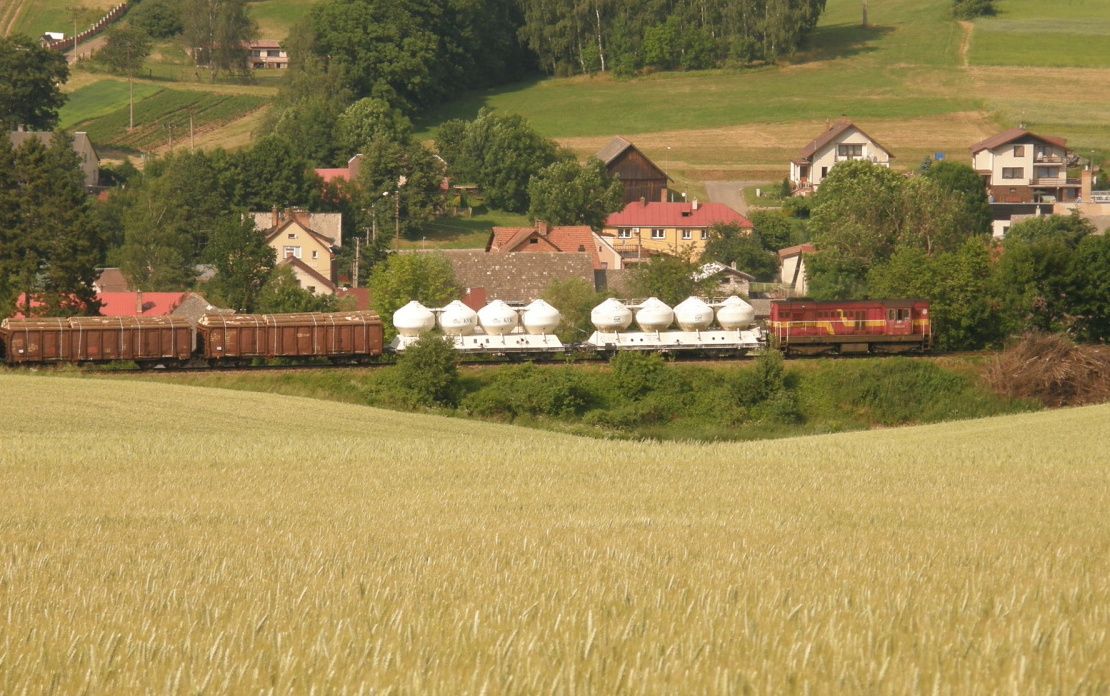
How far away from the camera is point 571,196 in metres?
118

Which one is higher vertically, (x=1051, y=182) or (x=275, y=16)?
(x=275, y=16)

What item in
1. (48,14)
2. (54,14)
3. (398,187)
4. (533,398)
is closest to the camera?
(533,398)

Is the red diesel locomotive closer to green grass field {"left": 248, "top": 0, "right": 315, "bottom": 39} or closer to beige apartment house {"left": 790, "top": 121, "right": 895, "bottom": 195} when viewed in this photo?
beige apartment house {"left": 790, "top": 121, "right": 895, "bottom": 195}

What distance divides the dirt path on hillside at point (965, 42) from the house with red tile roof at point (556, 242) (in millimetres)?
76962

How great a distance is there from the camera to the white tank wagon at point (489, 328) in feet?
203

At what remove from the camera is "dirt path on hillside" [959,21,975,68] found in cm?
16504

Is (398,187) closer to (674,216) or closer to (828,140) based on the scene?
(674,216)

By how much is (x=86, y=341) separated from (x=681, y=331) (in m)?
25.3

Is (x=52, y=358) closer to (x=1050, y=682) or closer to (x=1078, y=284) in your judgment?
(x=1078, y=284)

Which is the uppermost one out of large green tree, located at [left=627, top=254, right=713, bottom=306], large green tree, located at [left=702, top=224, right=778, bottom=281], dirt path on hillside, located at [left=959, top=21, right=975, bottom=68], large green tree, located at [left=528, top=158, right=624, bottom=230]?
dirt path on hillside, located at [left=959, top=21, right=975, bottom=68]

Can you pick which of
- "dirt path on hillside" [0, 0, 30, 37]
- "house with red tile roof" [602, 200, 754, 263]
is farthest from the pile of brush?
"dirt path on hillside" [0, 0, 30, 37]

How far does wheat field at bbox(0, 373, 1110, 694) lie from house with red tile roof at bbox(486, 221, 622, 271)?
69857 mm

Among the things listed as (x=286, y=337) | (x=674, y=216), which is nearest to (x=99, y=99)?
(x=674, y=216)

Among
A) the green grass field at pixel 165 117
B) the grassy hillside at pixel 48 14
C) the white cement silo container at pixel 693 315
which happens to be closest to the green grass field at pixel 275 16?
the grassy hillside at pixel 48 14
